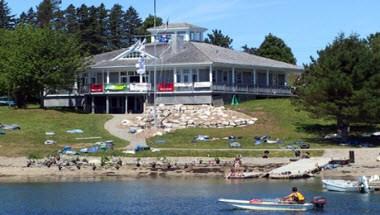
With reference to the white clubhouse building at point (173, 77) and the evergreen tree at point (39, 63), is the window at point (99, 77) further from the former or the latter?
the evergreen tree at point (39, 63)

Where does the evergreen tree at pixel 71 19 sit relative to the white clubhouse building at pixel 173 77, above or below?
above

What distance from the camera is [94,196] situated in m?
57.4

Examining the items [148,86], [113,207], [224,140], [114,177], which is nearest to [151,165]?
[114,177]

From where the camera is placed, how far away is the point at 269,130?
271ft

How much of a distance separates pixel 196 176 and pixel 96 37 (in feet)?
301

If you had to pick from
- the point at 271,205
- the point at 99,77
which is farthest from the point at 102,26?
the point at 271,205

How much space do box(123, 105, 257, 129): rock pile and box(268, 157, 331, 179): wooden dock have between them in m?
18.8

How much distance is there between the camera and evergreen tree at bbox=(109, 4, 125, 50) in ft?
527

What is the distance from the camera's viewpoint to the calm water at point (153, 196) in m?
50.0

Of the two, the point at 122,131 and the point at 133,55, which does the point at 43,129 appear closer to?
the point at 122,131

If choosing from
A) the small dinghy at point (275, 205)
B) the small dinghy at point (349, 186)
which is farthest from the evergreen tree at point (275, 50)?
the small dinghy at point (275, 205)

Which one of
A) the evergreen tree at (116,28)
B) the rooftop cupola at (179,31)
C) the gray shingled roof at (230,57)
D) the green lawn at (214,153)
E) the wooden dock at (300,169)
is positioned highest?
the evergreen tree at (116,28)

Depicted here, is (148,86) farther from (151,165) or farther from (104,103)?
(151,165)

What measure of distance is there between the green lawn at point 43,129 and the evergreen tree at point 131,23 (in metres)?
64.4
